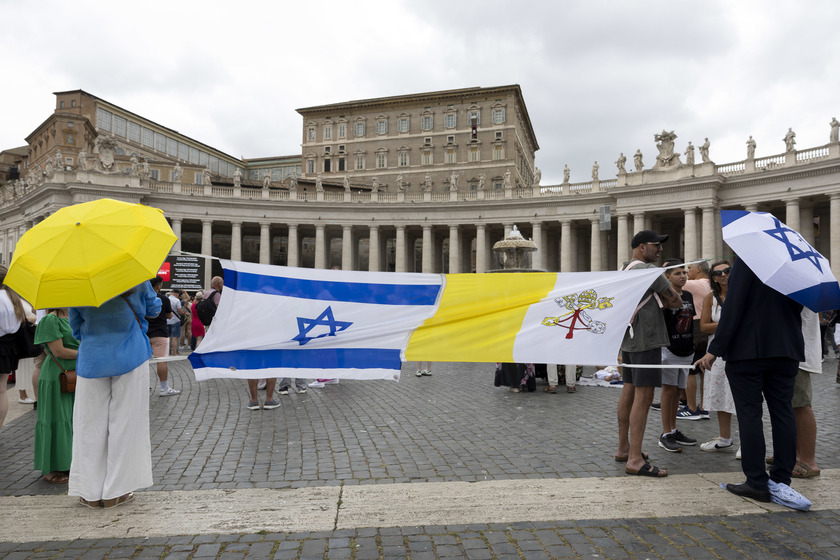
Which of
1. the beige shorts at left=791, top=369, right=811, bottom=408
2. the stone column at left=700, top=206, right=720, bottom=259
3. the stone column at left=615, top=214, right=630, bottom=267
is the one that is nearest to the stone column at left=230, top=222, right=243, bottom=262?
the stone column at left=615, top=214, right=630, bottom=267

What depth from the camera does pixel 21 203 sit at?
53.4m

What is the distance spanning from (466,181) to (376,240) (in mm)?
23540

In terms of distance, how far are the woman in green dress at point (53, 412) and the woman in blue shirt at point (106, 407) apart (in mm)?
819

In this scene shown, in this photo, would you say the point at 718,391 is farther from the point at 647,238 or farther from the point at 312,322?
the point at 312,322

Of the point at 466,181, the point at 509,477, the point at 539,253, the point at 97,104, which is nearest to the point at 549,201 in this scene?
the point at 539,253

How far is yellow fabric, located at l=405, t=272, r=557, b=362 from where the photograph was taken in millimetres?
4863

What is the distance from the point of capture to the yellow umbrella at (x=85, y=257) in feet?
12.2

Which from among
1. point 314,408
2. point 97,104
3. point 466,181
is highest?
point 97,104

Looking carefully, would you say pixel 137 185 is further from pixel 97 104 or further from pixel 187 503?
pixel 187 503

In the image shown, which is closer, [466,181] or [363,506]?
[363,506]

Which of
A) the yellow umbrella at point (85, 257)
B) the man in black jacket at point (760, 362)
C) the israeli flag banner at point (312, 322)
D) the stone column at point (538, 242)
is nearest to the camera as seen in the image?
the yellow umbrella at point (85, 257)

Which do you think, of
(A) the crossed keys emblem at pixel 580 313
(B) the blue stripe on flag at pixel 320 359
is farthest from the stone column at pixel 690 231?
(B) the blue stripe on flag at pixel 320 359

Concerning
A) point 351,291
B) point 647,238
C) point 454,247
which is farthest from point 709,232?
point 351,291

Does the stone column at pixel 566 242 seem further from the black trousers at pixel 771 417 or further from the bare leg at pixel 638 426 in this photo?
the black trousers at pixel 771 417
